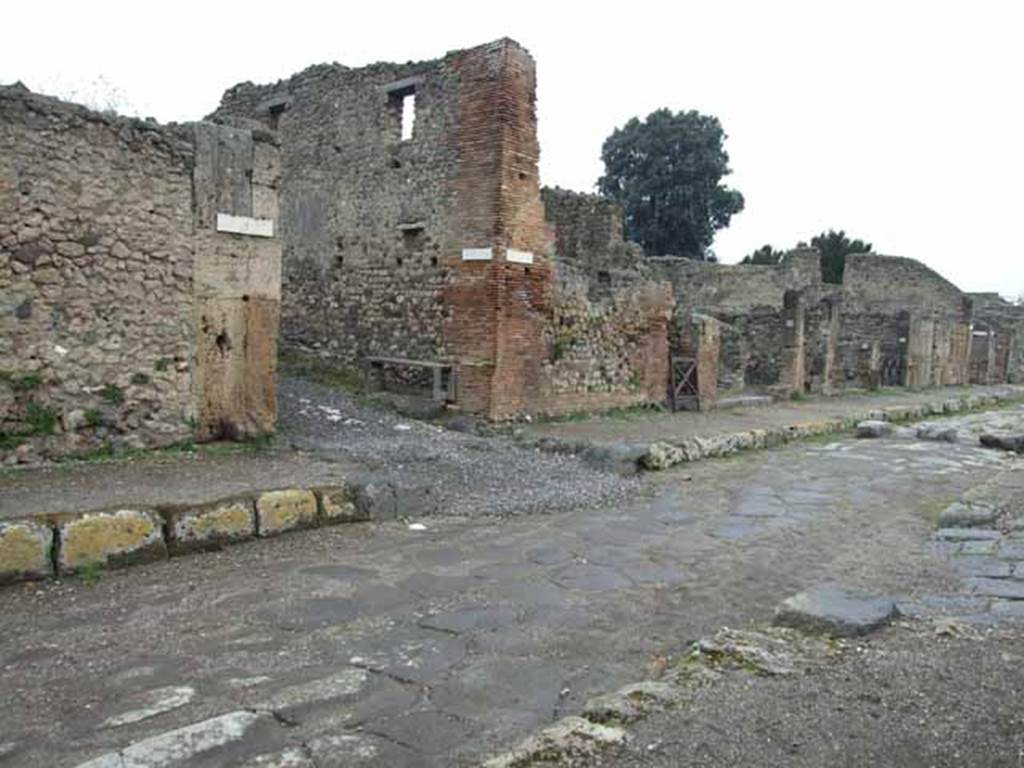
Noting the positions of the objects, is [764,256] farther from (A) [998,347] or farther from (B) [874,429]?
(B) [874,429]

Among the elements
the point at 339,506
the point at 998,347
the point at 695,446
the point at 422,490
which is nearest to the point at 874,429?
the point at 695,446

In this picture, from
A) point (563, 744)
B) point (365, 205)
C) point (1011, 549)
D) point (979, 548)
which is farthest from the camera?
point (365, 205)

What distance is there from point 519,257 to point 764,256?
36898 millimetres

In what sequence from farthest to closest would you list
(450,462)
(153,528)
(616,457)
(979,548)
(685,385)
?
(685,385)
(616,457)
(450,462)
(979,548)
(153,528)

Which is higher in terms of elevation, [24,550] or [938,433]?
[938,433]

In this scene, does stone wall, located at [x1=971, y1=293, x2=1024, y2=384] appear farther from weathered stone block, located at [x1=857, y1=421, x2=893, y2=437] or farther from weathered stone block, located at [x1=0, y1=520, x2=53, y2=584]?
weathered stone block, located at [x1=0, y1=520, x2=53, y2=584]

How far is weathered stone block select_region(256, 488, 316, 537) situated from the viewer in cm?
648

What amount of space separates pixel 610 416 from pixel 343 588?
9118 mm

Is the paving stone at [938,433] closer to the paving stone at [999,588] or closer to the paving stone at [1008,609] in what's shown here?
the paving stone at [999,588]

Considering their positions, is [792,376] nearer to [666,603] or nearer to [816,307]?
[816,307]

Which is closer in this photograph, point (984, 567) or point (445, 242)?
point (984, 567)

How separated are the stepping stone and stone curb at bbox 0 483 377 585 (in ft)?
12.0

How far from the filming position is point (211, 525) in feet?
20.1

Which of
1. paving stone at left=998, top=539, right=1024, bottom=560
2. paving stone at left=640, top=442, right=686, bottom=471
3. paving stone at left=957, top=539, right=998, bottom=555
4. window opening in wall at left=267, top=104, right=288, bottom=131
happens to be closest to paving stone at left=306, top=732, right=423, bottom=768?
paving stone at left=998, top=539, right=1024, bottom=560
